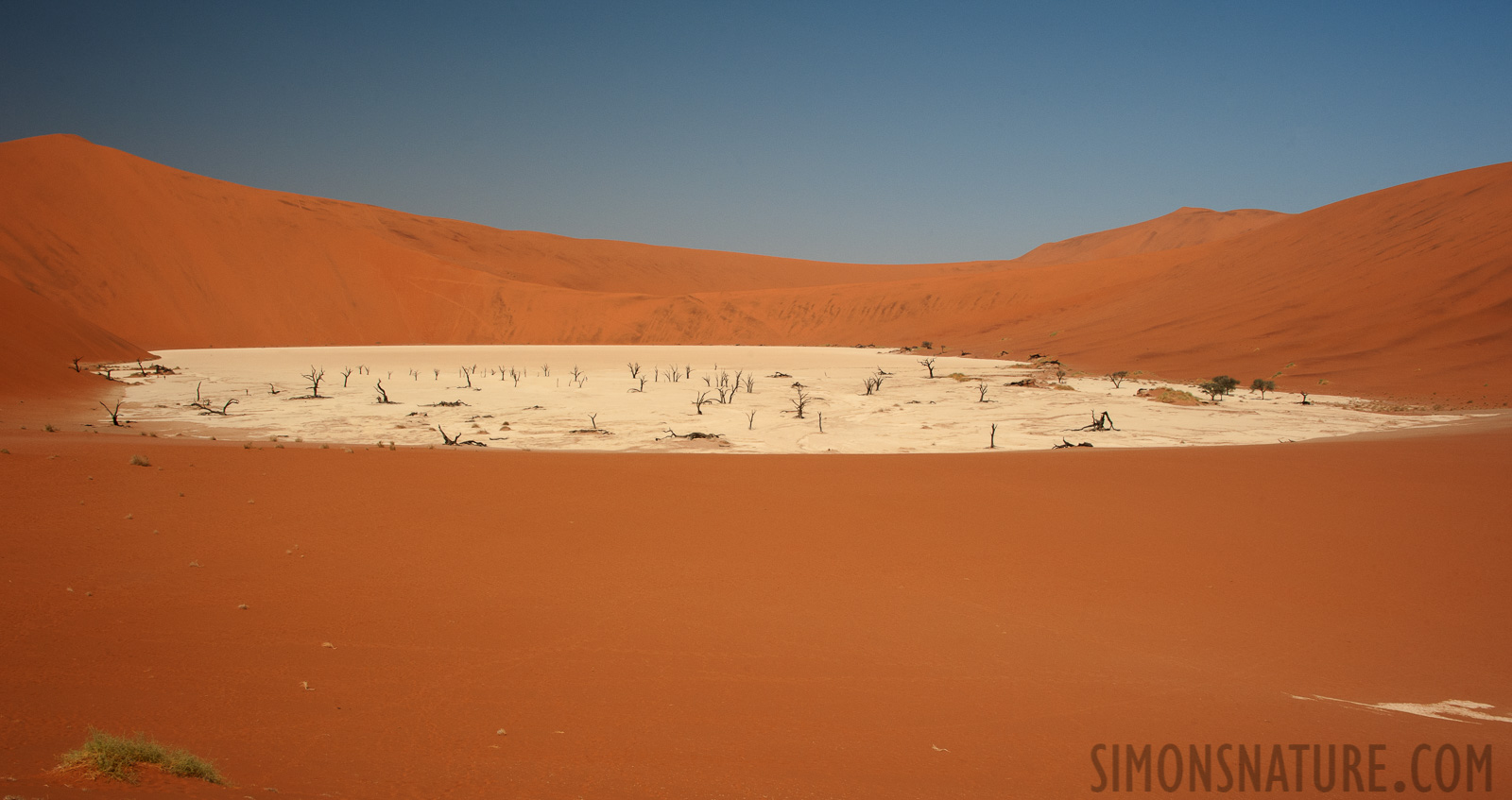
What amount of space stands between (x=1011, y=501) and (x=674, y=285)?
101 m

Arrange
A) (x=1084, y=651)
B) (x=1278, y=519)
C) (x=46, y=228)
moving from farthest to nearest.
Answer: (x=46, y=228) < (x=1278, y=519) < (x=1084, y=651)

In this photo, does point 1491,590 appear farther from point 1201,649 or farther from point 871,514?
point 871,514

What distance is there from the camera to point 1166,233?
411 feet

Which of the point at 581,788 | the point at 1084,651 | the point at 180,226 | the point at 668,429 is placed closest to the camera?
the point at 581,788

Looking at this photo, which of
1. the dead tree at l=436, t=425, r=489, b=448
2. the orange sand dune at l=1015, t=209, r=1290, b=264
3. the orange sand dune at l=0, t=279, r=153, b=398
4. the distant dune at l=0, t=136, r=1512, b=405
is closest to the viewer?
the dead tree at l=436, t=425, r=489, b=448

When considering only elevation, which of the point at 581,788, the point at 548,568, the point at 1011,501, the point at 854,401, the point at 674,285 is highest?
the point at 674,285

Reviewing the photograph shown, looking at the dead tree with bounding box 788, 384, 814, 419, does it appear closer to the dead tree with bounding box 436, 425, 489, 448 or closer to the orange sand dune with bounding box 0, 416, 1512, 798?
the dead tree with bounding box 436, 425, 489, 448

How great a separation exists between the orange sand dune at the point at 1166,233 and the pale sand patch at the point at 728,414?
108060mm

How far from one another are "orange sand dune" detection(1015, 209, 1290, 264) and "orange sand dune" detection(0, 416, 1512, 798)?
398ft

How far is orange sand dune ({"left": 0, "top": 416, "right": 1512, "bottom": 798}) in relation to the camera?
3.32 metres

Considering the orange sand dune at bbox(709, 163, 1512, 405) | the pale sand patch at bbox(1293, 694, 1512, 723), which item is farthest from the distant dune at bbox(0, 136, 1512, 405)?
the pale sand patch at bbox(1293, 694, 1512, 723)

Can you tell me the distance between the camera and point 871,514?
7469mm

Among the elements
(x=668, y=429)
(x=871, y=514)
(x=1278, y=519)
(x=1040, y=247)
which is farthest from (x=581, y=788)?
(x=1040, y=247)

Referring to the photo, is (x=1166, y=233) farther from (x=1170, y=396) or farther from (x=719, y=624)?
(x=719, y=624)
